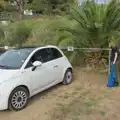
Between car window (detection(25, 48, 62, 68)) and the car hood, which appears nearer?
the car hood

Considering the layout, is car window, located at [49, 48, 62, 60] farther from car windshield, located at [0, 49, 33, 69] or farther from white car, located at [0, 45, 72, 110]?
car windshield, located at [0, 49, 33, 69]

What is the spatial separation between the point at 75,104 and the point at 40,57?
73.5 inches

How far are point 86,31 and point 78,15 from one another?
2.37 ft

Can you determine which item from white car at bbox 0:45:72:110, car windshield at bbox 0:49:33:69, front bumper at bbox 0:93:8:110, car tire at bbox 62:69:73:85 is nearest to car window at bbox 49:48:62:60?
white car at bbox 0:45:72:110

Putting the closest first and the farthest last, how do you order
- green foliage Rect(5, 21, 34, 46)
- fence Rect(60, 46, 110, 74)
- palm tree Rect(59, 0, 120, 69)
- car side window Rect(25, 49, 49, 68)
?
car side window Rect(25, 49, 49, 68) < palm tree Rect(59, 0, 120, 69) < fence Rect(60, 46, 110, 74) < green foliage Rect(5, 21, 34, 46)

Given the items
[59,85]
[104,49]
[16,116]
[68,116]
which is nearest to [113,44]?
[104,49]

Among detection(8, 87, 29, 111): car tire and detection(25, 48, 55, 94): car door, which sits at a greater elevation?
detection(25, 48, 55, 94): car door

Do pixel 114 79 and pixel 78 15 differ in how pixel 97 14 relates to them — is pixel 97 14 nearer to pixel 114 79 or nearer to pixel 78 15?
pixel 78 15

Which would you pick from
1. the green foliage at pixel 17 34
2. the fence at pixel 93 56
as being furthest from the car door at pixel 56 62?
the green foliage at pixel 17 34

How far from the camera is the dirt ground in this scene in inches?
226

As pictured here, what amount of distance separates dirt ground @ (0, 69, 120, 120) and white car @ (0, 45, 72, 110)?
28 centimetres

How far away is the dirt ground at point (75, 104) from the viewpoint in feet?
18.8

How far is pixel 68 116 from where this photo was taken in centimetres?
571

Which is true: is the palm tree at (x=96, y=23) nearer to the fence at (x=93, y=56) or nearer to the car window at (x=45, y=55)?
the fence at (x=93, y=56)
